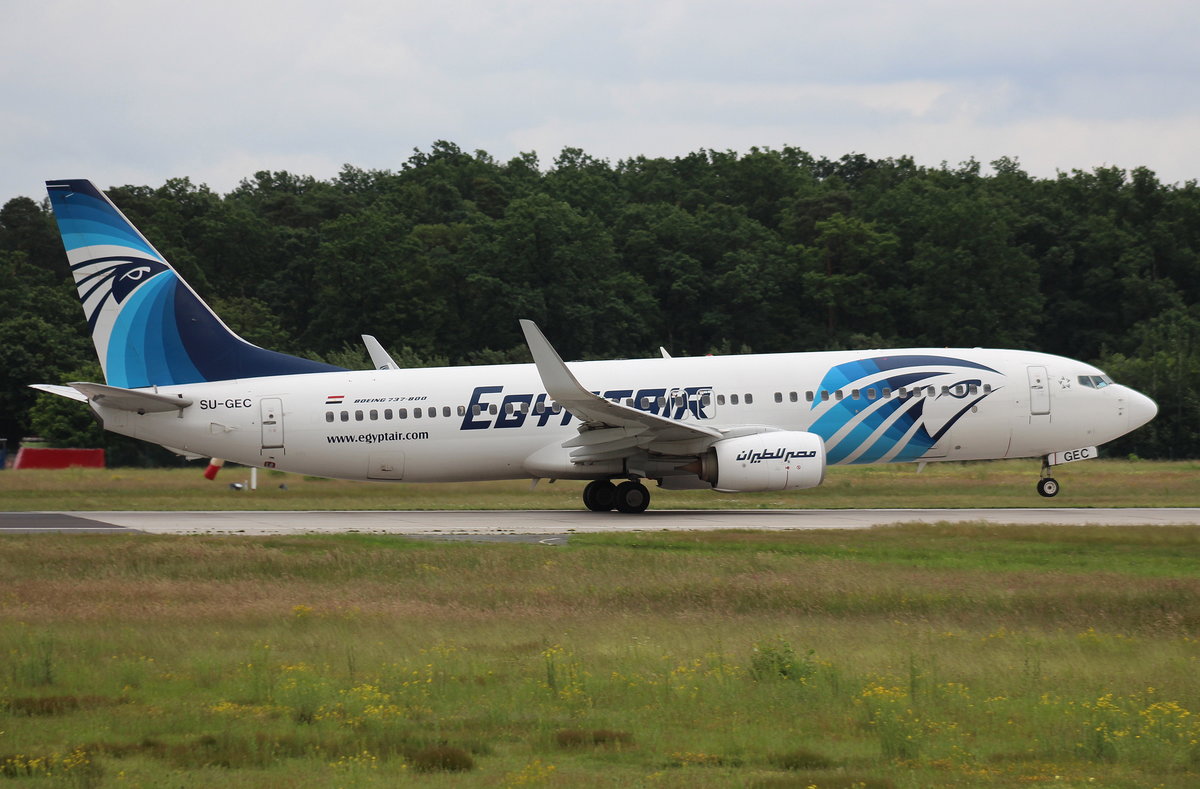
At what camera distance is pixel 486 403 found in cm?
2845

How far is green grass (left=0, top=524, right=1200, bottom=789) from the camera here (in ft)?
30.7

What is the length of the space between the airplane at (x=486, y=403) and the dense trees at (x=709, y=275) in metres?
37.4

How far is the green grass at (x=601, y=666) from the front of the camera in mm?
9344

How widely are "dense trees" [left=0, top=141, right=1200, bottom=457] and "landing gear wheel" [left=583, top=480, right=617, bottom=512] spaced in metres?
39.6

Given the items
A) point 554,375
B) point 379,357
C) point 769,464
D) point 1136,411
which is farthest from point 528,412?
point 1136,411

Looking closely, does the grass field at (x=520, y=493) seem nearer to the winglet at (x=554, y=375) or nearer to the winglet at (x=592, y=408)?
the winglet at (x=592, y=408)

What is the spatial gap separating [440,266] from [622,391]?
49.1 meters

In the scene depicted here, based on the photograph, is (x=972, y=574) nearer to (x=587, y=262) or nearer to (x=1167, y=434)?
(x=1167, y=434)

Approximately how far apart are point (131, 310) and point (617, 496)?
1130 centimetres


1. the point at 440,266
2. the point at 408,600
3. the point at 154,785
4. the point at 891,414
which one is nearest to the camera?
the point at 154,785

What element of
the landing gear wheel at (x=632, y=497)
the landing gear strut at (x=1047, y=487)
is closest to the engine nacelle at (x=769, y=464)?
the landing gear wheel at (x=632, y=497)

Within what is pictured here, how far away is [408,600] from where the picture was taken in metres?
16.7

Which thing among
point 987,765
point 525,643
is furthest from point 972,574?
point 987,765

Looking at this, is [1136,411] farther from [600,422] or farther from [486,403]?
[486,403]
